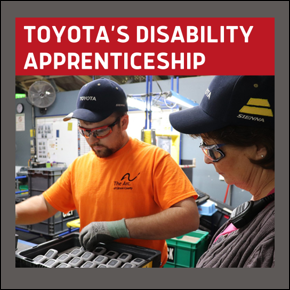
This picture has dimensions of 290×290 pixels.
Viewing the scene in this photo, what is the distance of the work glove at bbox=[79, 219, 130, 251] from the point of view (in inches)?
43.3

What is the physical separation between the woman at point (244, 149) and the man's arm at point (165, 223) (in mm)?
378

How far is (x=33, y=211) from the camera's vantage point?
1.36 meters

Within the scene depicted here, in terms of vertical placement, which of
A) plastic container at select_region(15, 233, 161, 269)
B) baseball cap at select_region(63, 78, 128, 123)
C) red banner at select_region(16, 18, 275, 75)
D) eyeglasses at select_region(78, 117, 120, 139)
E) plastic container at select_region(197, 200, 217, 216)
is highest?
red banner at select_region(16, 18, 275, 75)

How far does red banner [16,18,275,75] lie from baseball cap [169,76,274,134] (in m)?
0.49

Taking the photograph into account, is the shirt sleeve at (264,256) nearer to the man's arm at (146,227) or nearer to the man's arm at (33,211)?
the man's arm at (146,227)

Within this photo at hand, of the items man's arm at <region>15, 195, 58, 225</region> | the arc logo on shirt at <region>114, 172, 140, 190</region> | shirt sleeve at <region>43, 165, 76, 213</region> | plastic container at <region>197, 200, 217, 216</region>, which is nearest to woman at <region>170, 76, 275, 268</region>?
the arc logo on shirt at <region>114, 172, 140, 190</region>

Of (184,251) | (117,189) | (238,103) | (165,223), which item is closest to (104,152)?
(117,189)

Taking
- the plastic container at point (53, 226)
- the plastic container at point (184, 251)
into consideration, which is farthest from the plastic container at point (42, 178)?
the plastic container at point (184, 251)

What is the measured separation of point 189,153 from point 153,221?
336cm

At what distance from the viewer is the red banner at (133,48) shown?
108cm

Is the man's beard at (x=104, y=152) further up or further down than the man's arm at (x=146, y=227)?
further up

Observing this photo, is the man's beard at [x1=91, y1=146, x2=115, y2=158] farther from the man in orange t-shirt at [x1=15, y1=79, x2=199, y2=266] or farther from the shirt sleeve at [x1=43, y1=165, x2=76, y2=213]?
the shirt sleeve at [x1=43, y1=165, x2=76, y2=213]

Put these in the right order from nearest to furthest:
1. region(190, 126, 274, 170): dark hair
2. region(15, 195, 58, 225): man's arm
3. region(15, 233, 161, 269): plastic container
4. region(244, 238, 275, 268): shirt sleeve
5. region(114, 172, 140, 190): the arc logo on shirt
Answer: region(244, 238, 275, 268): shirt sleeve < region(190, 126, 274, 170): dark hair < region(15, 233, 161, 269): plastic container < region(114, 172, 140, 190): the arc logo on shirt < region(15, 195, 58, 225): man's arm

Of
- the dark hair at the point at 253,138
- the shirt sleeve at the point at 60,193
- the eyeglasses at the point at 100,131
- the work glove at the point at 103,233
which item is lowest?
the work glove at the point at 103,233
